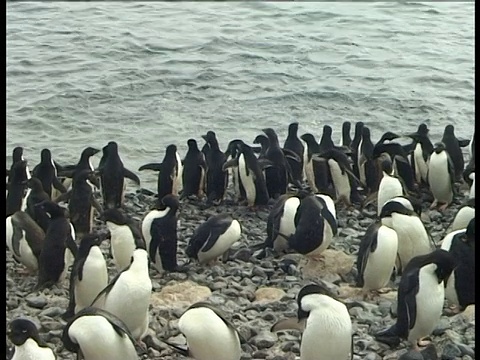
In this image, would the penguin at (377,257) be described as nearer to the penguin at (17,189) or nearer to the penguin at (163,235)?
the penguin at (163,235)

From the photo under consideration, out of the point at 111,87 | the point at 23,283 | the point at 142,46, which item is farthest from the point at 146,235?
the point at 142,46

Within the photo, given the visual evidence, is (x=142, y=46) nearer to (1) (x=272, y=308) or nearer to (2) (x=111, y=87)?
(2) (x=111, y=87)

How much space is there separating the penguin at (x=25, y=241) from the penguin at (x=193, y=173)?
1920 mm

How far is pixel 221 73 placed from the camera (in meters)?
13.1

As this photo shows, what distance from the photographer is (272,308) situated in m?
4.86

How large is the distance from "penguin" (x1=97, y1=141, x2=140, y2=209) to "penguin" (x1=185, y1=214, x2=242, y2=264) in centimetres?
135

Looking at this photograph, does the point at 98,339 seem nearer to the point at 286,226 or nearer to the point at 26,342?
the point at 26,342

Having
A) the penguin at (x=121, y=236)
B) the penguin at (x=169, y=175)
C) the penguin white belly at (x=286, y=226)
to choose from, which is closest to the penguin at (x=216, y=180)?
the penguin at (x=169, y=175)

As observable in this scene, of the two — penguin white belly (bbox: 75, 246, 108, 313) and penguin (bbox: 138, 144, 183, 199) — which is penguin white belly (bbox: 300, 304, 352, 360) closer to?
penguin white belly (bbox: 75, 246, 108, 313)

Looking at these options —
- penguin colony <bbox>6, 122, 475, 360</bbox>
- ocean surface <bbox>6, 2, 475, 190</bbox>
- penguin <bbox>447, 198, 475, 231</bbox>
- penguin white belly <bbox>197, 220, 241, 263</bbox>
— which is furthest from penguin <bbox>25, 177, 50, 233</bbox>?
penguin <bbox>447, 198, 475, 231</bbox>

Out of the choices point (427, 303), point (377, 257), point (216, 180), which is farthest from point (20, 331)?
point (216, 180)

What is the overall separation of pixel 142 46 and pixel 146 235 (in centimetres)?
979

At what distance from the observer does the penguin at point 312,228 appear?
5438 millimetres

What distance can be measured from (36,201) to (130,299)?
6.24ft
